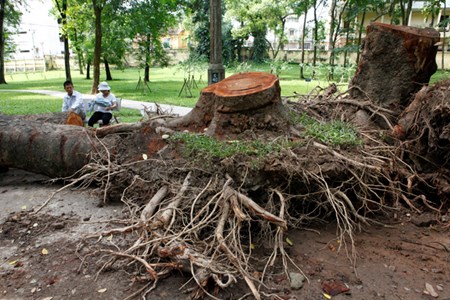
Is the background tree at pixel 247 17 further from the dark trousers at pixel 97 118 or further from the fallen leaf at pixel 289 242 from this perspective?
the fallen leaf at pixel 289 242

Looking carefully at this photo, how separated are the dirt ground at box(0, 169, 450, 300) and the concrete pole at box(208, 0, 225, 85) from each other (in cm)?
448

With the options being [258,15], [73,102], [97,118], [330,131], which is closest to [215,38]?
[97,118]

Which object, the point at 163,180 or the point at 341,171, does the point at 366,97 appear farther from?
the point at 163,180

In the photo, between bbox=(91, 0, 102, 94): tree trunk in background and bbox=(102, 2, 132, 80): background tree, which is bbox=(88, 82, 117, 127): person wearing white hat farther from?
bbox=(102, 2, 132, 80): background tree

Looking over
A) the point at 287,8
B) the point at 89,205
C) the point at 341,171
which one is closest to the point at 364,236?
the point at 341,171

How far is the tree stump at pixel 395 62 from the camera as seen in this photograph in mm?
4660

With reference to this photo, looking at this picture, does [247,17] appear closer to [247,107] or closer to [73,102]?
[73,102]

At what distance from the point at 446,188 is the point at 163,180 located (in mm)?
2965

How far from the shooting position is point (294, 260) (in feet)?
10.6

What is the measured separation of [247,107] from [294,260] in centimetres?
164

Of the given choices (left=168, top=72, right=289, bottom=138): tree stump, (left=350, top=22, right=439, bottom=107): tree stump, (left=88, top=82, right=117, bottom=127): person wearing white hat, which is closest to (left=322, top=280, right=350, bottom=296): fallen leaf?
(left=168, top=72, right=289, bottom=138): tree stump

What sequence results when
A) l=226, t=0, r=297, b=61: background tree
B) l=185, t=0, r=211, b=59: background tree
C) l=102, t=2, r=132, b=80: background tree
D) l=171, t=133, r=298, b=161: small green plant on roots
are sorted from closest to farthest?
1. l=171, t=133, r=298, b=161: small green plant on roots
2. l=102, t=2, r=132, b=80: background tree
3. l=226, t=0, r=297, b=61: background tree
4. l=185, t=0, r=211, b=59: background tree

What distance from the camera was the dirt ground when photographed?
2.81 m

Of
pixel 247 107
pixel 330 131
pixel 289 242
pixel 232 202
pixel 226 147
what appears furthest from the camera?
pixel 330 131
